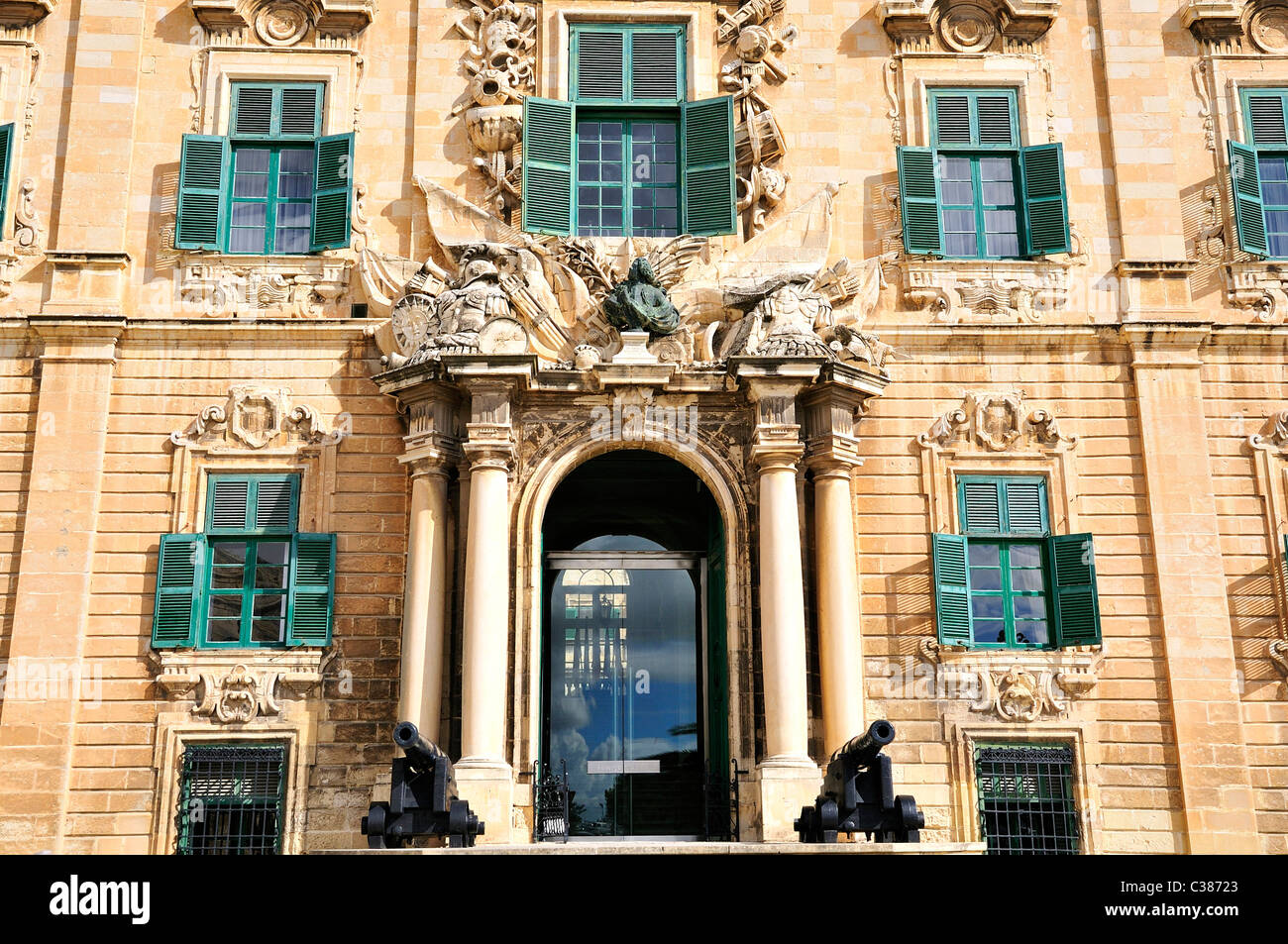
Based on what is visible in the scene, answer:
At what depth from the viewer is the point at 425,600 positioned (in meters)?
15.8

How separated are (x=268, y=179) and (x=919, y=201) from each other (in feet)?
Answer: 25.9

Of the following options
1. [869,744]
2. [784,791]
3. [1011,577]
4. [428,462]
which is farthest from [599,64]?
[869,744]

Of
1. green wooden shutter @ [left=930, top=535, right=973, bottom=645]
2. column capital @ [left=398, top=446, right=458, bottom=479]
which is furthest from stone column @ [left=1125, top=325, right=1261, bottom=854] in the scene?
column capital @ [left=398, top=446, right=458, bottom=479]

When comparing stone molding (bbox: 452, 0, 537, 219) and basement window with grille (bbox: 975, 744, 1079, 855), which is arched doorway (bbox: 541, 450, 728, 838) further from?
stone molding (bbox: 452, 0, 537, 219)

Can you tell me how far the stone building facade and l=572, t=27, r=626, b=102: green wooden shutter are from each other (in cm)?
6

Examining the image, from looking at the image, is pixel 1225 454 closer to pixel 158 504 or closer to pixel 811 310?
pixel 811 310

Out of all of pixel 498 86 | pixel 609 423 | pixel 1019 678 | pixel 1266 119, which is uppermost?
pixel 498 86

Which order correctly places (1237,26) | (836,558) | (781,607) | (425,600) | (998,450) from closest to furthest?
(781,607), (425,600), (836,558), (998,450), (1237,26)

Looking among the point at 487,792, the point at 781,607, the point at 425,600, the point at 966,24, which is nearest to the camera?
the point at 487,792

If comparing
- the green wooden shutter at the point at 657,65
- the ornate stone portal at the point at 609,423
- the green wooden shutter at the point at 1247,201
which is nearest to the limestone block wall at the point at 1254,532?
the green wooden shutter at the point at 1247,201

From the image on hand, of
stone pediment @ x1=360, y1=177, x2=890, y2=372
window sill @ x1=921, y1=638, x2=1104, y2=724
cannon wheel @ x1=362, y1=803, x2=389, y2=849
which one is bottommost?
cannon wheel @ x1=362, y1=803, x2=389, y2=849

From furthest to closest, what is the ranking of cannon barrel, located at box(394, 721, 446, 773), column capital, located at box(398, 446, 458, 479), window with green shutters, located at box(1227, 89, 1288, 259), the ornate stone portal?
window with green shutters, located at box(1227, 89, 1288, 259)
column capital, located at box(398, 446, 458, 479)
the ornate stone portal
cannon barrel, located at box(394, 721, 446, 773)

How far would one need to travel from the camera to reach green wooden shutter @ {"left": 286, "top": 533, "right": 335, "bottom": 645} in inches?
639

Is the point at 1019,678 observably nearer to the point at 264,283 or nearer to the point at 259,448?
the point at 259,448
